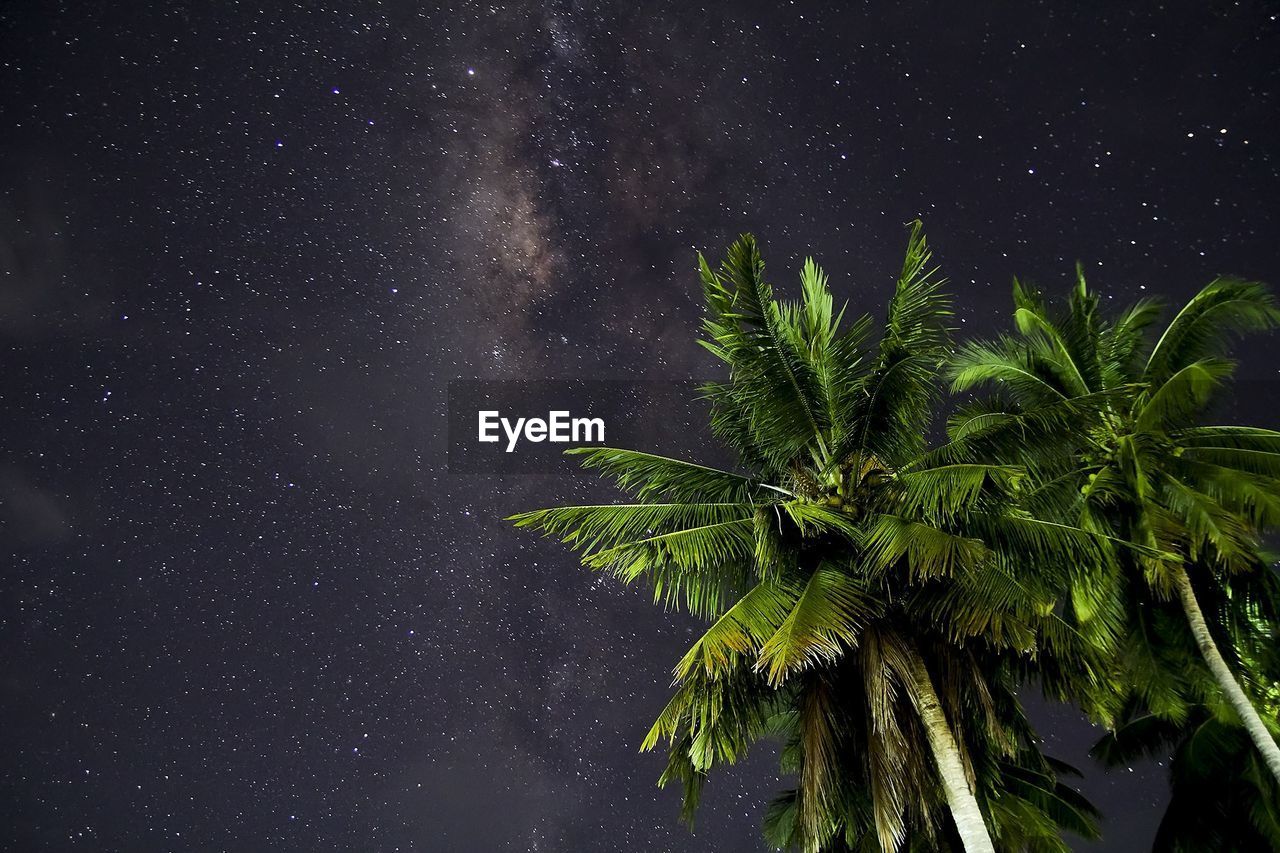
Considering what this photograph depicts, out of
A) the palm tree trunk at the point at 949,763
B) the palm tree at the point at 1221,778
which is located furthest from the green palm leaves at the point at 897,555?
the palm tree at the point at 1221,778

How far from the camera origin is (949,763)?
34.4 feet

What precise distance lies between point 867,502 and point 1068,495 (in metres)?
3.07

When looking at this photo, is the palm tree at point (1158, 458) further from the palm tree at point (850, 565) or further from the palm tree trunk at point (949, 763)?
the palm tree trunk at point (949, 763)

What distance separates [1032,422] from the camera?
1088 cm

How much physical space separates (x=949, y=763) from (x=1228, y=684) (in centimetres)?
594

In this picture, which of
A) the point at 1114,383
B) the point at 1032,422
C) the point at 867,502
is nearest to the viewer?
the point at 1032,422

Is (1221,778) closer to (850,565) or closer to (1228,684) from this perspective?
(1228,684)

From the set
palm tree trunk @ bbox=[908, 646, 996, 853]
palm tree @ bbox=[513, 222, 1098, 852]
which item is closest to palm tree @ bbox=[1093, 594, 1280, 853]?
palm tree @ bbox=[513, 222, 1098, 852]

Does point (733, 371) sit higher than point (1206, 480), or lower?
higher

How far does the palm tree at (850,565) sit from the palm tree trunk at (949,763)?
0.02m

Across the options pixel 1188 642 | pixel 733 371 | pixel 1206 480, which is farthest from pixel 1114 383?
pixel 733 371

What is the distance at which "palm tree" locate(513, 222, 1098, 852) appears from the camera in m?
10.5

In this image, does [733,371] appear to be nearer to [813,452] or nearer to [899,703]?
[813,452]

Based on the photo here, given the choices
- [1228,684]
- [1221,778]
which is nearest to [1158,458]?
[1228,684]
